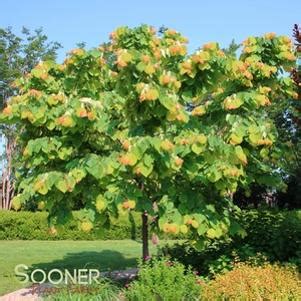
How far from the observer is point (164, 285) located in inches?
242

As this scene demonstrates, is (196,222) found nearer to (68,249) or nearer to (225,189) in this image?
(225,189)

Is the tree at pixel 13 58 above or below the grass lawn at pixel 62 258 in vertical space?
above

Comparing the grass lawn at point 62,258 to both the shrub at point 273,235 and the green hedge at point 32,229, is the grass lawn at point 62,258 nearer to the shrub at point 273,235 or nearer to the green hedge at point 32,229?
the shrub at point 273,235

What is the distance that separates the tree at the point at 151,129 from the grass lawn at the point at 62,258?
2.91m

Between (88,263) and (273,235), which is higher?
(273,235)

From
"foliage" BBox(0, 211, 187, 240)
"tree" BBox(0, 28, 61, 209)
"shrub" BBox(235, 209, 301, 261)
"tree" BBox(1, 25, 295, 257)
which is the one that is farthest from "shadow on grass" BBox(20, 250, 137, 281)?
"tree" BBox(0, 28, 61, 209)

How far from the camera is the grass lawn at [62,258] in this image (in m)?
10.6

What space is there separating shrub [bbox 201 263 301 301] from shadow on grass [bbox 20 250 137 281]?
437 centimetres

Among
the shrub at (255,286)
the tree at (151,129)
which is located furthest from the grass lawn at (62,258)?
the shrub at (255,286)

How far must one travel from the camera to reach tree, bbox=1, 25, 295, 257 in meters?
5.96

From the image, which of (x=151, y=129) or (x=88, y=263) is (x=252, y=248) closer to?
(x=151, y=129)

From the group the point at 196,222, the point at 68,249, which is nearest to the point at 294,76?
the point at 196,222

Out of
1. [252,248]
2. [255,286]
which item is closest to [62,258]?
[252,248]

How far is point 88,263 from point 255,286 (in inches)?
234
